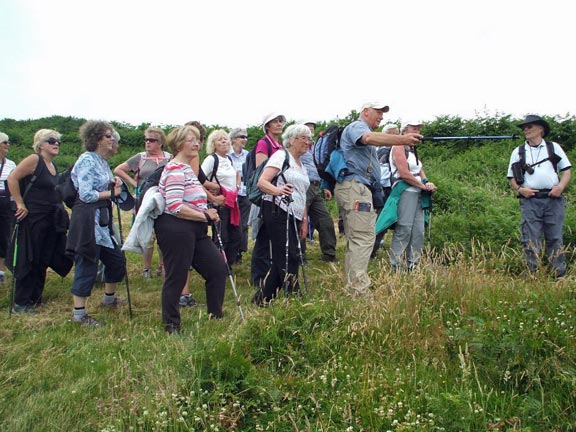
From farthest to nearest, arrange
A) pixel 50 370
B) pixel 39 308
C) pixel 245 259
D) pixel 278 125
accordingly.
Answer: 1. pixel 245 259
2. pixel 278 125
3. pixel 39 308
4. pixel 50 370

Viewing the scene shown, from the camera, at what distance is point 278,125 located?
21.3 feet

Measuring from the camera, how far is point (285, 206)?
5.32 metres

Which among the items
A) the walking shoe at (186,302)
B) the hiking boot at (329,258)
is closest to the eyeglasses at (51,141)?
the walking shoe at (186,302)

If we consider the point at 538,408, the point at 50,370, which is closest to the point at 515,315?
the point at 538,408

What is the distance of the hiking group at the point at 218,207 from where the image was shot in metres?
4.86

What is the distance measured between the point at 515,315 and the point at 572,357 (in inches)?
24.5

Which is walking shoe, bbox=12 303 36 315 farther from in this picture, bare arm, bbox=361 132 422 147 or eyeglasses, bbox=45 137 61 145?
bare arm, bbox=361 132 422 147

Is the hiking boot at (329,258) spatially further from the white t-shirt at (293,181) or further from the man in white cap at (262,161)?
the white t-shirt at (293,181)

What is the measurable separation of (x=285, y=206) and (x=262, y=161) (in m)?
0.99

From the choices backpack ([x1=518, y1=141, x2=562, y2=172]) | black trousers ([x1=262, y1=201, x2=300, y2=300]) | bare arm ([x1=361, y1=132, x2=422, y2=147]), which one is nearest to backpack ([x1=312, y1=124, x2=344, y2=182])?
bare arm ([x1=361, y1=132, x2=422, y2=147])

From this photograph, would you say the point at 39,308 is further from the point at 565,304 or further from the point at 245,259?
the point at 565,304

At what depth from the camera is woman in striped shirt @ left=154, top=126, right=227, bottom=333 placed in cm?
474

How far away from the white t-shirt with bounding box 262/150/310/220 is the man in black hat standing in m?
2.98

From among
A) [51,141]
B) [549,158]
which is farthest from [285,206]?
[549,158]
